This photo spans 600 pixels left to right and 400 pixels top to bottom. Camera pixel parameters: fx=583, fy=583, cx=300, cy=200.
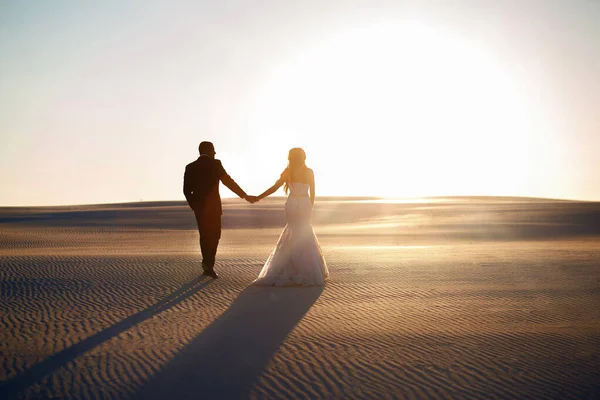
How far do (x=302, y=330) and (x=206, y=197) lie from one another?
462 cm

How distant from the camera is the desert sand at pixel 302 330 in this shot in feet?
15.8

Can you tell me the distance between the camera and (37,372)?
16.8ft

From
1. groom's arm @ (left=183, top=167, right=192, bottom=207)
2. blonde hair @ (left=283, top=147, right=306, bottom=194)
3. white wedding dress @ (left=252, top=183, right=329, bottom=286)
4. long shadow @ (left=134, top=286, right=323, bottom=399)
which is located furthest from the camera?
groom's arm @ (left=183, top=167, right=192, bottom=207)

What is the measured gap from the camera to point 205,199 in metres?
10.5

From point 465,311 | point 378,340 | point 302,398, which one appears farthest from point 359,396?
point 465,311

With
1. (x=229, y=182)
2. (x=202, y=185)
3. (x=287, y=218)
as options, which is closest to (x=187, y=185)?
(x=202, y=185)

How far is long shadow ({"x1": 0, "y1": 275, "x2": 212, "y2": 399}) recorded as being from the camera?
4781mm

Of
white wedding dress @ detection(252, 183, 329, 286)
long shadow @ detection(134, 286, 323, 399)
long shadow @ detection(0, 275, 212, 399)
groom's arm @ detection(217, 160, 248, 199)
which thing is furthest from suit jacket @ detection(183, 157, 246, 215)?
long shadow @ detection(134, 286, 323, 399)

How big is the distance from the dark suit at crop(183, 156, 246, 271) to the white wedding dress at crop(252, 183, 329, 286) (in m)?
1.23

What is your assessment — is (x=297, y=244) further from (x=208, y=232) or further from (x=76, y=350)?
(x=76, y=350)

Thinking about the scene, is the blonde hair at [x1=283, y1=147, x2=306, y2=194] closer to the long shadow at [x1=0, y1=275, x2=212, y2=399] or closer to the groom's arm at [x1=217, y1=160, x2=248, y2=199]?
the groom's arm at [x1=217, y1=160, x2=248, y2=199]

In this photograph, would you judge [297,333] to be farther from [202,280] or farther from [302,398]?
[202,280]

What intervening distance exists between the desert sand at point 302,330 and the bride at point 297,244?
1.14ft

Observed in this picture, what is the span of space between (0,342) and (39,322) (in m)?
0.95
